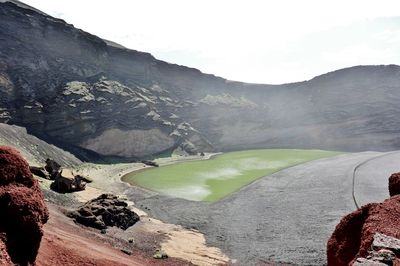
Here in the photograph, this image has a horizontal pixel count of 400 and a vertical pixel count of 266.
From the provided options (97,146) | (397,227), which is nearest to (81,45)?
(97,146)

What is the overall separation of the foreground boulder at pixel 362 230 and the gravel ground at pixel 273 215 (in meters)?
14.6

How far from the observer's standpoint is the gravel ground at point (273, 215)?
35438 millimetres

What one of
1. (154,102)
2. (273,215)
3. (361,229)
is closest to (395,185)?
(361,229)

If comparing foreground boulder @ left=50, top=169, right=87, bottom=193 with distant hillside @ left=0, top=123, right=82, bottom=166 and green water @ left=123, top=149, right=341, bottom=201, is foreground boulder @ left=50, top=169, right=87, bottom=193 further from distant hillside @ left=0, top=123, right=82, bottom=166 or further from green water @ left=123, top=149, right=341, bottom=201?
distant hillside @ left=0, top=123, right=82, bottom=166

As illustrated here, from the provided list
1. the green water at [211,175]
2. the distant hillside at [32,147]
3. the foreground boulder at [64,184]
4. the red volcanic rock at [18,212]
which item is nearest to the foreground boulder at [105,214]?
the foreground boulder at [64,184]

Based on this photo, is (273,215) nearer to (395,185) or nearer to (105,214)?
(105,214)

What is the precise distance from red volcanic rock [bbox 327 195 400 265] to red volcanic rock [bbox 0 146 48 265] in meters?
13.9

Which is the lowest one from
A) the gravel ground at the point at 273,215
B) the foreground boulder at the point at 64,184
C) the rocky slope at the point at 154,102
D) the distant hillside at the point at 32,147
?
the gravel ground at the point at 273,215

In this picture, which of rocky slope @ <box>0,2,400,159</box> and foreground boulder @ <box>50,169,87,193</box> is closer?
foreground boulder @ <box>50,169,87,193</box>

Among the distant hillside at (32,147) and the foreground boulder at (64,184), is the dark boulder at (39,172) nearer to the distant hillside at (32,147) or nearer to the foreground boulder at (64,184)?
the foreground boulder at (64,184)

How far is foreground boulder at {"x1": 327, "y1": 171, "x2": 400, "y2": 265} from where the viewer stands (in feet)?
51.2

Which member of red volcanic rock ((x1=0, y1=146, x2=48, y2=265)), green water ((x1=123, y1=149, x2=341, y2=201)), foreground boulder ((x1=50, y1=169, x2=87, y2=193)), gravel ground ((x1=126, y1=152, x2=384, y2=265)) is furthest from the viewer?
green water ((x1=123, y1=149, x2=341, y2=201))

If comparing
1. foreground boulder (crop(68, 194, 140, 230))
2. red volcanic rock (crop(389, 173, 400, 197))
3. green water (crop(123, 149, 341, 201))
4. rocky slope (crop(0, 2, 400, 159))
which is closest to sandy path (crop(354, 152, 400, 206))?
green water (crop(123, 149, 341, 201))

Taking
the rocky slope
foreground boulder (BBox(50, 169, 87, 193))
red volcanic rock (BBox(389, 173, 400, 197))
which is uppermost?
the rocky slope
